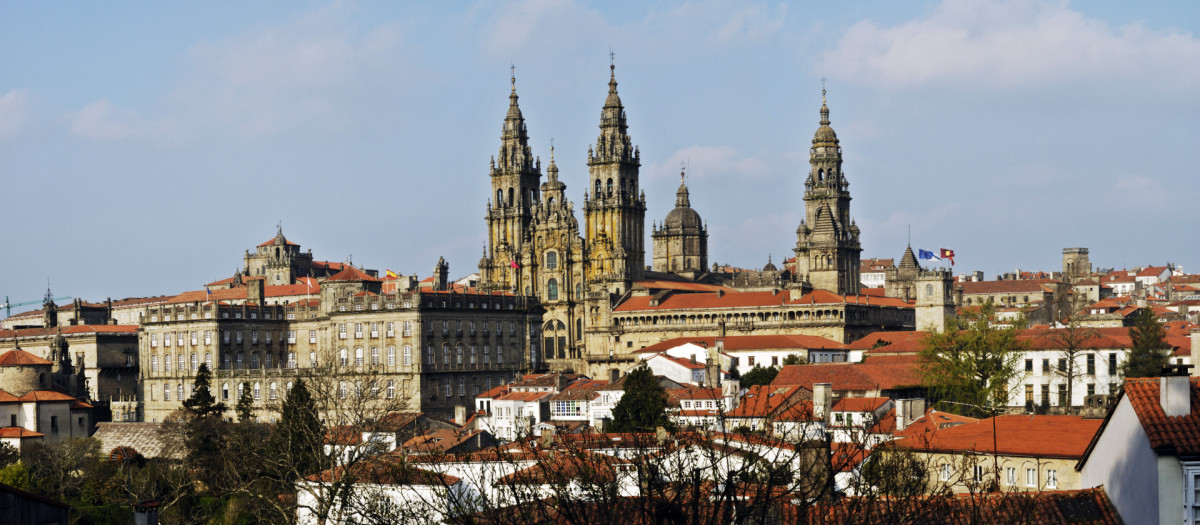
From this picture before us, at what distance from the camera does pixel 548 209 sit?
158m

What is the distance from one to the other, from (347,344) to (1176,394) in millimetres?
92825

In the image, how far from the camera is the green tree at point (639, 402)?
249 ft

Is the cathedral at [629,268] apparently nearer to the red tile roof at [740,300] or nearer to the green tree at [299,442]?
the red tile roof at [740,300]

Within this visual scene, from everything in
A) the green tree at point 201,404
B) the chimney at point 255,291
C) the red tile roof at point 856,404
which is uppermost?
the chimney at point 255,291

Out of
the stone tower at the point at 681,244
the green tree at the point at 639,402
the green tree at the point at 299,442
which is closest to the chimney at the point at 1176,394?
the green tree at the point at 299,442

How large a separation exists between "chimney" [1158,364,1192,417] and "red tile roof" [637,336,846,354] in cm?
8684

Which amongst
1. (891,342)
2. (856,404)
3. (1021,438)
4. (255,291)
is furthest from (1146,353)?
(255,291)

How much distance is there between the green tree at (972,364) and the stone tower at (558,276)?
5624 centimetres

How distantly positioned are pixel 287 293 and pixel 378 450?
Result: 11331 cm

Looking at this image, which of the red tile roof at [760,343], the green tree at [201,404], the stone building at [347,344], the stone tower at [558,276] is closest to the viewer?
the green tree at [201,404]

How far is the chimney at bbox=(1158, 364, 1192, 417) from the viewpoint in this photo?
28062mm

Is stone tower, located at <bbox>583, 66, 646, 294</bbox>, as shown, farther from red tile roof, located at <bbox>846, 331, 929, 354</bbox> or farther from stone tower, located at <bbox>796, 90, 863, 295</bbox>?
red tile roof, located at <bbox>846, 331, 929, 354</bbox>

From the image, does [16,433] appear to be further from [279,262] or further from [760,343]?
[279,262]

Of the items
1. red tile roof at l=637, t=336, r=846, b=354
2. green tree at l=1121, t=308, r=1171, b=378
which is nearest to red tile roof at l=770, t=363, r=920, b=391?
green tree at l=1121, t=308, r=1171, b=378
